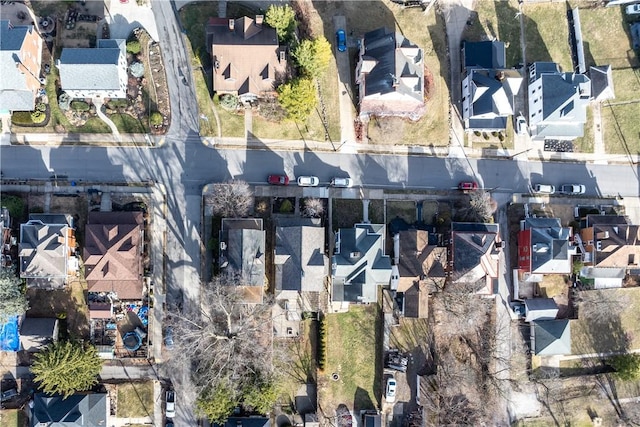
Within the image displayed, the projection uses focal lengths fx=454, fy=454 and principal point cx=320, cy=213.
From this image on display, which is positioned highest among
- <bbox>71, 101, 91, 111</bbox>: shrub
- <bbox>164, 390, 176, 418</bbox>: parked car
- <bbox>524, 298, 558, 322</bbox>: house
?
<bbox>71, 101, 91, 111</bbox>: shrub

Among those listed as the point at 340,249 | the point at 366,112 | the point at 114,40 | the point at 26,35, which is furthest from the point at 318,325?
the point at 26,35

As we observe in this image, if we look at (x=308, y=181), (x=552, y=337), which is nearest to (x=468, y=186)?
(x=308, y=181)

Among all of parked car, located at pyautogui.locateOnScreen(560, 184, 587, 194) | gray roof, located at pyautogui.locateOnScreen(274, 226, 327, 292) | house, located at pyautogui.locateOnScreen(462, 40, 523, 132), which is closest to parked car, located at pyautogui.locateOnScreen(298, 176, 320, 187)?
gray roof, located at pyautogui.locateOnScreen(274, 226, 327, 292)

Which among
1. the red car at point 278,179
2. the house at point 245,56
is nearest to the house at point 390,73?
the house at point 245,56

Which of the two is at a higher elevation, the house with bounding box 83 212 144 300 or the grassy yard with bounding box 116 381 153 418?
the house with bounding box 83 212 144 300

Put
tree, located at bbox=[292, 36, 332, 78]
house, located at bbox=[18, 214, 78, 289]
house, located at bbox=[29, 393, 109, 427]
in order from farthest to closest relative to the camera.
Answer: tree, located at bbox=[292, 36, 332, 78] → house, located at bbox=[18, 214, 78, 289] → house, located at bbox=[29, 393, 109, 427]

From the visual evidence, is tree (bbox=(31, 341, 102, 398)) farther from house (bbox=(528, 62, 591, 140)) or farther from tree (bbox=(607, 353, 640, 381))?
tree (bbox=(607, 353, 640, 381))
